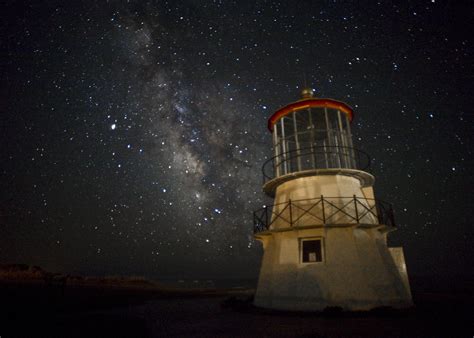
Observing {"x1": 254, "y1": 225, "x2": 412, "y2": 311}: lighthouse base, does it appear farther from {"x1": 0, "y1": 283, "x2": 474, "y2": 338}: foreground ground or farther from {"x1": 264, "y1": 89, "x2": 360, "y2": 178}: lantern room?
{"x1": 264, "y1": 89, "x2": 360, "y2": 178}: lantern room

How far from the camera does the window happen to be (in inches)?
510

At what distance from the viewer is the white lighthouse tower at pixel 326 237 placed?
40.0 ft

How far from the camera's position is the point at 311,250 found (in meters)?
13.2

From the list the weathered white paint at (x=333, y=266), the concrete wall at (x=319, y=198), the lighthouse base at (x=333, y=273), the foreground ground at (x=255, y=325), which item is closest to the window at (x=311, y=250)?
the lighthouse base at (x=333, y=273)

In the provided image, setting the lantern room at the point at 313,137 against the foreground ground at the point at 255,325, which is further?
the lantern room at the point at 313,137

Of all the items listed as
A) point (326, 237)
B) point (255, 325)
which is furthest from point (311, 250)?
point (255, 325)

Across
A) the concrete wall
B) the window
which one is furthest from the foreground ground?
the concrete wall

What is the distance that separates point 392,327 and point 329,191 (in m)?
5.74

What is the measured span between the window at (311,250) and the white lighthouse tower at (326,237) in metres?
0.04

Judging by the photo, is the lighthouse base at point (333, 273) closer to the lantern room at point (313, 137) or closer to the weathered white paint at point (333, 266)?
the weathered white paint at point (333, 266)

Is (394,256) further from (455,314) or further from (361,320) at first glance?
(361,320)

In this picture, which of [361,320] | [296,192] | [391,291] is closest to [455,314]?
[391,291]

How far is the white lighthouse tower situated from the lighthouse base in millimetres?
36

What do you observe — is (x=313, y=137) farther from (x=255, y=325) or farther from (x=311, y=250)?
(x=255, y=325)
